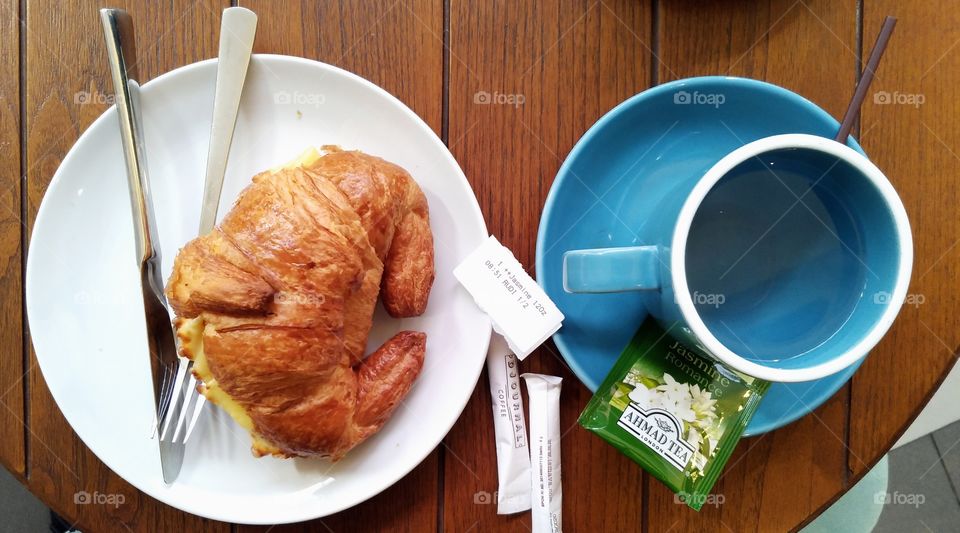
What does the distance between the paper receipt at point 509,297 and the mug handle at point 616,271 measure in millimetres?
110

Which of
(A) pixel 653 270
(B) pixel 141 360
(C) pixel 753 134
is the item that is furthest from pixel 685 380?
(B) pixel 141 360

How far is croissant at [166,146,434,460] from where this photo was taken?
2.12ft

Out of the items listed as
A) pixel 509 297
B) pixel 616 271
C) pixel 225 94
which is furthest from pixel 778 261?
pixel 225 94

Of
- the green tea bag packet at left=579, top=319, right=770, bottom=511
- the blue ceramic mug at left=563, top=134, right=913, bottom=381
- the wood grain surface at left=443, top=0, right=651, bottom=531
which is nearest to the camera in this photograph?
the blue ceramic mug at left=563, top=134, right=913, bottom=381

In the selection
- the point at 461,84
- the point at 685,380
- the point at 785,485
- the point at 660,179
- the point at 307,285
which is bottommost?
the point at 785,485

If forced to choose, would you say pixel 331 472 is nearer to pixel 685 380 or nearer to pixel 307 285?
pixel 307 285

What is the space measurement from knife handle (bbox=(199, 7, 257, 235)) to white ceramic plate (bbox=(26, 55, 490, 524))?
0.02 meters

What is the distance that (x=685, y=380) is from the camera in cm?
73

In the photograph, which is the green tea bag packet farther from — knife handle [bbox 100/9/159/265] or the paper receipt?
knife handle [bbox 100/9/159/265]

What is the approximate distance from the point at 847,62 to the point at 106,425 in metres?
1.08

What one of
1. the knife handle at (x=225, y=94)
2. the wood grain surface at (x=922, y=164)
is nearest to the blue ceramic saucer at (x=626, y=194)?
the wood grain surface at (x=922, y=164)

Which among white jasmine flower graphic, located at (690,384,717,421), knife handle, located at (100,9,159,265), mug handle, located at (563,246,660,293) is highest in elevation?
knife handle, located at (100,9,159,265)

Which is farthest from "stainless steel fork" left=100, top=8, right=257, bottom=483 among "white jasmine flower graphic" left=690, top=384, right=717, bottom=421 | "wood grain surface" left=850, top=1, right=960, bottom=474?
"wood grain surface" left=850, top=1, right=960, bottom=474

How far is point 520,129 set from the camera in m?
0.83
